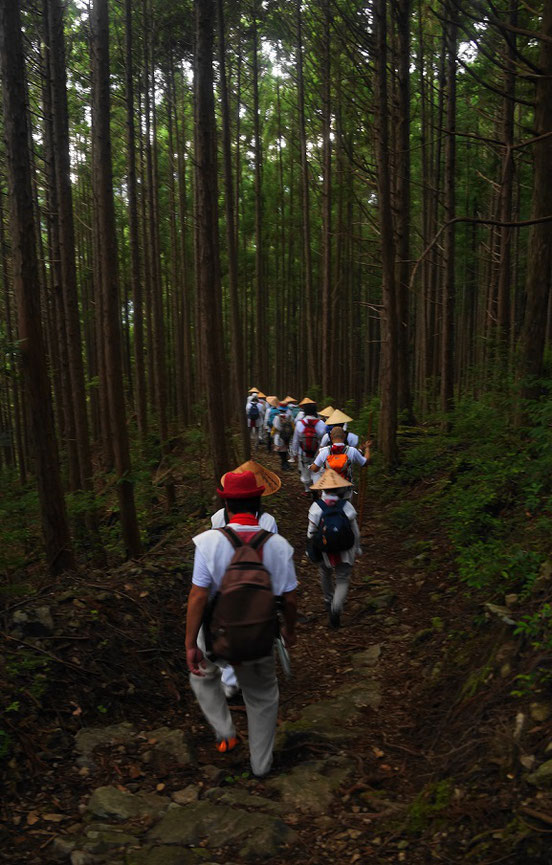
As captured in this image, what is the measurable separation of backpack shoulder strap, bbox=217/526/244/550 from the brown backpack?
13cm

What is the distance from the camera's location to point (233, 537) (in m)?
3.53

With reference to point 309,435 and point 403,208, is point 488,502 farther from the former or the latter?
point 403,208

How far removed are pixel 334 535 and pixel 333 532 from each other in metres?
0.03

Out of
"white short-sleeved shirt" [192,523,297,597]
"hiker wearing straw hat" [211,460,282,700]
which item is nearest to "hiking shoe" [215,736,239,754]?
"hiker wearing straw hat" [211,460,282,700]

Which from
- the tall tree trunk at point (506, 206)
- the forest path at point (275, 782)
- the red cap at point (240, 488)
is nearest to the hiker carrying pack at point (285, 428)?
the tall tree trunk at point (506, 206)

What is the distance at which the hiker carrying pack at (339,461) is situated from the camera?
730cm

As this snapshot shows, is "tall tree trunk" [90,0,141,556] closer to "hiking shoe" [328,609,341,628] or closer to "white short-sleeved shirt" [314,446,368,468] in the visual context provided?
"white short-sleeved shirt" [314,446,368,468]

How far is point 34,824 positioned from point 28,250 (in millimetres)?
5402

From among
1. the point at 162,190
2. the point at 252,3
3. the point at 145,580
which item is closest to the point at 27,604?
the point at 145,580

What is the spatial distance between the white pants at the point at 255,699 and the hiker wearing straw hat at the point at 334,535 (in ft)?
7.64

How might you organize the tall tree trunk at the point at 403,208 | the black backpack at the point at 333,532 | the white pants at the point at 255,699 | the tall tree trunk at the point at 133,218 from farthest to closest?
the tall tree trunk at the point at 133,218, the tall tree trunk at the point at 403,208, the black backpack at the point at 333,532, the white pants at the point at 255,699

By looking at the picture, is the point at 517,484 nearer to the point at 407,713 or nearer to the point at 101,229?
the point at 407,713

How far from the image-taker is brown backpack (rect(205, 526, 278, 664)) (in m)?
3.27

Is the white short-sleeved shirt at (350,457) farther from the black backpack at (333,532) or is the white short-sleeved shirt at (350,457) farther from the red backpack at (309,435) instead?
the red backpack at (309,435)
